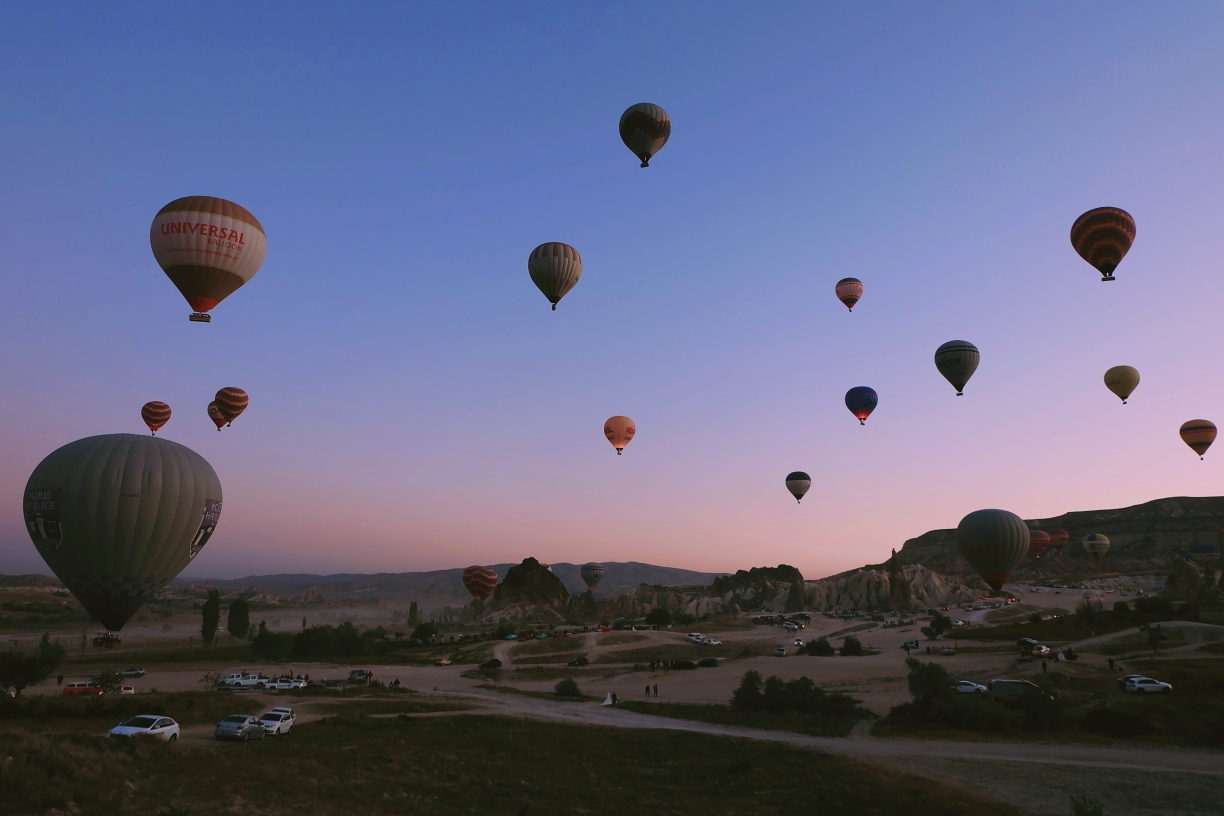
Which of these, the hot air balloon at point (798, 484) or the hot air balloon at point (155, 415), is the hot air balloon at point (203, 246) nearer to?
the hot air balloon at point (155, 415)

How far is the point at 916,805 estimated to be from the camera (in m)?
23.4

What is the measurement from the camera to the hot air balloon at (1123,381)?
2928 inches

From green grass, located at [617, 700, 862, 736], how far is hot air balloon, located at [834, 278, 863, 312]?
4281 centimetres

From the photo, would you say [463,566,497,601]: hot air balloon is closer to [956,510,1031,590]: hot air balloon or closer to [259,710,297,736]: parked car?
[956,510,1031,590]: hot air balloon

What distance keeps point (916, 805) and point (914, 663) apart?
59.0ft

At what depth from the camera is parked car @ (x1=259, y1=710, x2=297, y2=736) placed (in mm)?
29891

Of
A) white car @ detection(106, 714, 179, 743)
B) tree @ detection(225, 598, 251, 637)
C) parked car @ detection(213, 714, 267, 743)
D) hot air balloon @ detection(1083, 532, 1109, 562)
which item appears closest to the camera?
white car @ detection(106, 714, 179, 743)

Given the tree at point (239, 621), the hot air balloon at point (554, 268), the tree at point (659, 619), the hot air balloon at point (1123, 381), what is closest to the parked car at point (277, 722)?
the hot air balloon at point (554, 268)

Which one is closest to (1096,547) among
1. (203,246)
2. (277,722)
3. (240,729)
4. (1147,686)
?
(1147,686)

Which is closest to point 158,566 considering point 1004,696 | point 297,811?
point 297,811

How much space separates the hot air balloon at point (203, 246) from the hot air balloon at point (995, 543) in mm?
52908

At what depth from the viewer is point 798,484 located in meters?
100

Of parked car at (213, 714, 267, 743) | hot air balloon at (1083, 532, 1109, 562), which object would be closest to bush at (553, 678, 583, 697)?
parked car at (213, 714, 267, 743)

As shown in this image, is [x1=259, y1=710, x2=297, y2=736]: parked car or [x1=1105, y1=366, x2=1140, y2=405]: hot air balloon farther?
[x1=1105, y1=366, x2=1140, y2=405]: hot air balloon
